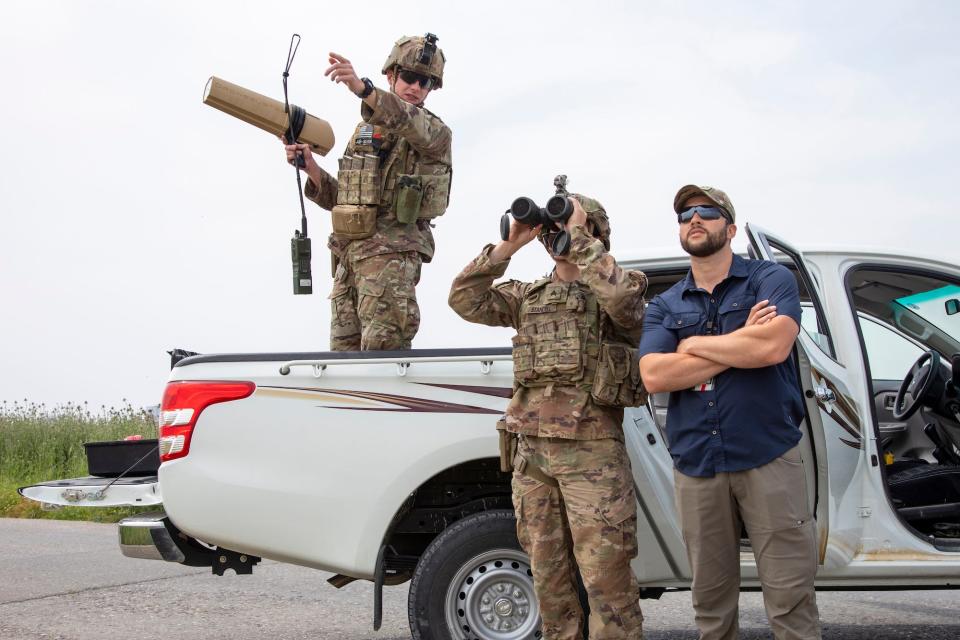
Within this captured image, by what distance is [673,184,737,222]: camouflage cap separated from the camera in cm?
337

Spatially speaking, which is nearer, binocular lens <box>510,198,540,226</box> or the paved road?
binocular lens <box>510,198,540,226</box>

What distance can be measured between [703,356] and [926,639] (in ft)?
8.75

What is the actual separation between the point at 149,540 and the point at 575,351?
187 cm

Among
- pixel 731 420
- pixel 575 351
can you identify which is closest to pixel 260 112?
pixel 575 351

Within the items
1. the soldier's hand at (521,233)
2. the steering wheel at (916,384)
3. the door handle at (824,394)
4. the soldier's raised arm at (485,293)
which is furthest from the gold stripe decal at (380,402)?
the steering wheel at (916,384)

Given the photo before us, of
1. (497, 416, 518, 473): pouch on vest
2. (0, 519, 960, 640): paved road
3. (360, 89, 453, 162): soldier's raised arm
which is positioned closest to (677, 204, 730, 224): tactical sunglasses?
(497, 416, 518, 473): pouch on vest

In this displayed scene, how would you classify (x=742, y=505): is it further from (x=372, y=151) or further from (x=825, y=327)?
(x=372, y=151)

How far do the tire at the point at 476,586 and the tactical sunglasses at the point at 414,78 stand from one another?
6.85 feet

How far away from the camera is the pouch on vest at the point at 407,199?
470 centimetres

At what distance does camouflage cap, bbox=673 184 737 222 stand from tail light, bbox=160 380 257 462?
175cm

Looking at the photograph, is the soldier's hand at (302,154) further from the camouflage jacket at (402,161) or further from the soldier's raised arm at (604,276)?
the soldier's raised arm at (604,276)

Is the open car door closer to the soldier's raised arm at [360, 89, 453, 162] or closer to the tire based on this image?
the tire

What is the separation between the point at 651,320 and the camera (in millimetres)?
3430

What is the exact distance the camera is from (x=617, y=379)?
11.3ft
